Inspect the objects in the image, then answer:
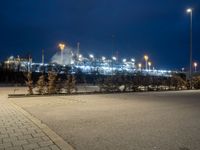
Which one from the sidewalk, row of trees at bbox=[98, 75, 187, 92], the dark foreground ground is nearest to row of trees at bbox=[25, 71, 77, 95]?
row of trees at bbox=[98, 75, 187, 92]

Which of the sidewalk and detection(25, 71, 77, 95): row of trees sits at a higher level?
detection(25, 71, 77, 95): row of trees

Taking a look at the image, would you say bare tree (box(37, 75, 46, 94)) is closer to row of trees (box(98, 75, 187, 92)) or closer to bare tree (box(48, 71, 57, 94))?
bare tree (box(48, 71, 57, 94))

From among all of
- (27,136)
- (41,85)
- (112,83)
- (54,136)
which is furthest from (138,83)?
(27,136)

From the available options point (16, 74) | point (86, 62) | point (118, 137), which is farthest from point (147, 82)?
point (86, 62)

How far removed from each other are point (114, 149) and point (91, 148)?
0.48 metres

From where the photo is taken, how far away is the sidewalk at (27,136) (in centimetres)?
586

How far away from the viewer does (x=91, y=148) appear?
5824 mm

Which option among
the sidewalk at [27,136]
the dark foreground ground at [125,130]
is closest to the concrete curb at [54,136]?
the sidewalk at [27,136]

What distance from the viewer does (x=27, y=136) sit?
265 inches

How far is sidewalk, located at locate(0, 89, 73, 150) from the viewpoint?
231 inches

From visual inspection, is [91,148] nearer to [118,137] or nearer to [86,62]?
[118,137]

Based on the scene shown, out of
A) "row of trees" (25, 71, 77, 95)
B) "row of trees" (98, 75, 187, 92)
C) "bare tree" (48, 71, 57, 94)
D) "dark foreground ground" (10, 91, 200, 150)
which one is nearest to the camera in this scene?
"dark foreground ground" (10, 91, 200, 150)

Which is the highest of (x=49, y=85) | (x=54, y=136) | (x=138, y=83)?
(x=138, y=83)

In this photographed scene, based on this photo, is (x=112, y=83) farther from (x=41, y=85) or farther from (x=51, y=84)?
(x=41, y=85)
